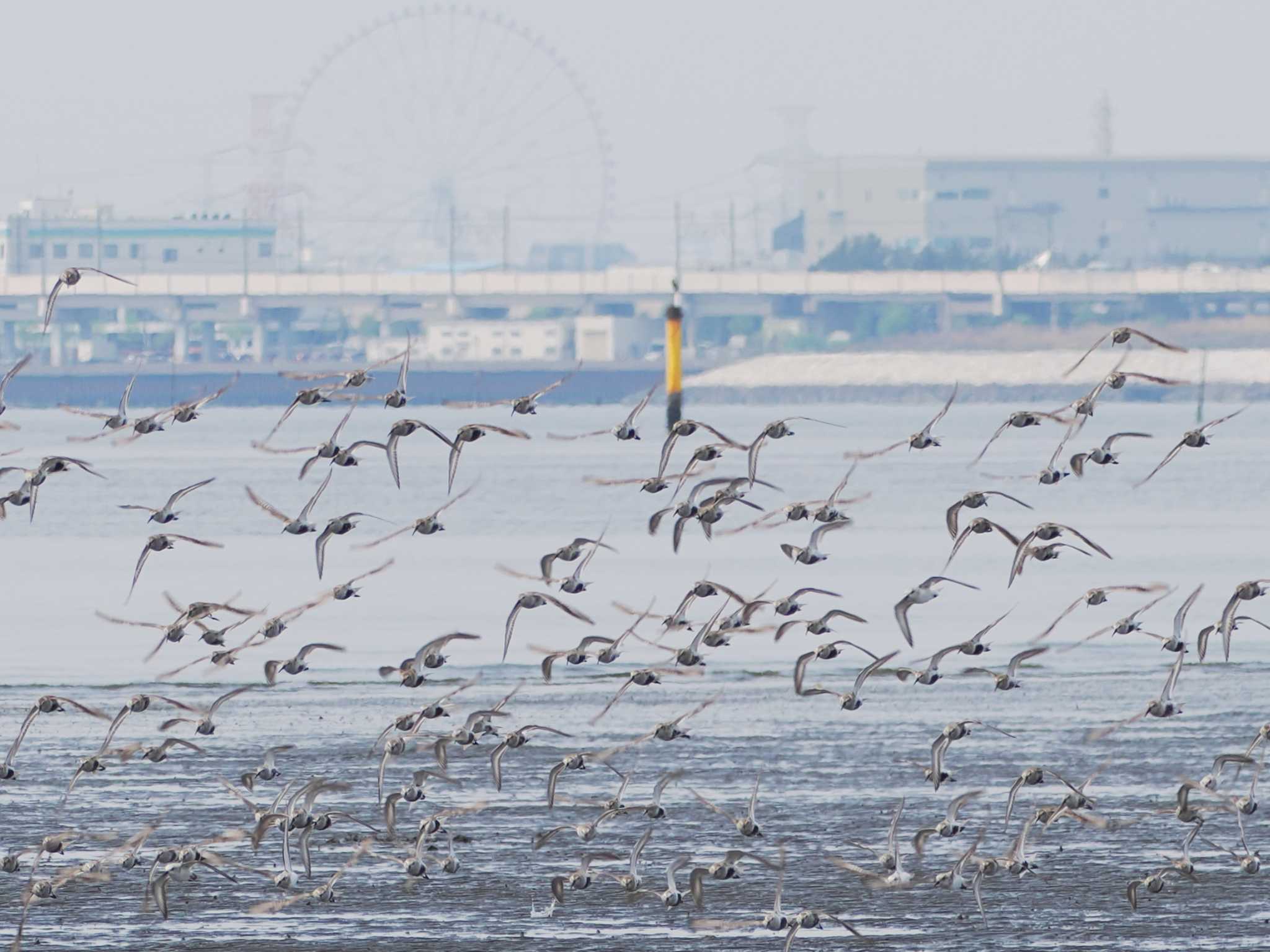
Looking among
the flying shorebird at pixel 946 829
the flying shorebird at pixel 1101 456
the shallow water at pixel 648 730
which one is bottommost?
the shallow water at pixel 648 730

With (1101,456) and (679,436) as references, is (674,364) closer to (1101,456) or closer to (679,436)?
(679,436)

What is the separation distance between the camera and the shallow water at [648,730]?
81.8 ft

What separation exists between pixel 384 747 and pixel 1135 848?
10.2 metres

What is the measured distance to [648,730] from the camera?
120 feet

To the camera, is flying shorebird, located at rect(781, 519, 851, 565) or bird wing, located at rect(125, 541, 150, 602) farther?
bird wing, located at rect(125, 541, 150, 602)

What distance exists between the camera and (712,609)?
59281 mm

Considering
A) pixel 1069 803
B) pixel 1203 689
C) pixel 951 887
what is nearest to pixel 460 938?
pixel 951 887

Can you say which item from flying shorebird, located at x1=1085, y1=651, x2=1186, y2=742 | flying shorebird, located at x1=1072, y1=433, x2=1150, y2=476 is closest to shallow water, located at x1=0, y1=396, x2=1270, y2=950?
flying shorebird, located at x1=1085, y1=651, x2=1186, y2=742

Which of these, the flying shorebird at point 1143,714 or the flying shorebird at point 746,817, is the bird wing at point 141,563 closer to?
the flying shorebird at point 746,817

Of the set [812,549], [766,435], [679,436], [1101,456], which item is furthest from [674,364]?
[1101,456]

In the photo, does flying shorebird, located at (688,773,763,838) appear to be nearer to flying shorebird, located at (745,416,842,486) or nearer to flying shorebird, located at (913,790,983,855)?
flying shorebird, located at (913,790,983,855)

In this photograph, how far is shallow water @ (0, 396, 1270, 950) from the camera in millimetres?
24938

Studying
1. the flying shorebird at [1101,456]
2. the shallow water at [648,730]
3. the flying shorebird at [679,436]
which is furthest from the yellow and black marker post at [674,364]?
the flying shorebird at [1101,456]

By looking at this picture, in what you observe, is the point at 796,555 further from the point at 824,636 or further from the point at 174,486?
the point at 174,486
